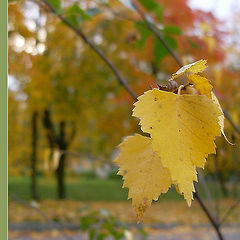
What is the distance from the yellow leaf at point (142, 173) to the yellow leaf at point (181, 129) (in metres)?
0.03

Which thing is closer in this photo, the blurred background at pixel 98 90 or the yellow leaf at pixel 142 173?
the yellow leaf at pixel 142 173

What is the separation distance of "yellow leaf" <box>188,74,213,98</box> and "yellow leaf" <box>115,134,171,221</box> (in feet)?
0.15

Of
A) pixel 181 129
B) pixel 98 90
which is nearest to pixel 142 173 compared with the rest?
pixel 181 129

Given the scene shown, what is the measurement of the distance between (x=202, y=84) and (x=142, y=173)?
67 millimetres

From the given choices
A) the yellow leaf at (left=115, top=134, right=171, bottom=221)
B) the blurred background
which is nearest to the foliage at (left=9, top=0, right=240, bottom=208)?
the blurred background

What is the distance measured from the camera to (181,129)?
0.22 meters

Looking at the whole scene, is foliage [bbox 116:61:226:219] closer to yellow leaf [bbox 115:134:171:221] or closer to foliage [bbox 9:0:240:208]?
yellow leaf [bbox 115:134:171:221]

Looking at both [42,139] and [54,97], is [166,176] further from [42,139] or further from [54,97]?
[42,139]

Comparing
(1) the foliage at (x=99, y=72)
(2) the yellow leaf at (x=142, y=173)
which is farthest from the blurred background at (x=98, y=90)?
(2) the yellow leaf at (x=142, y=173)

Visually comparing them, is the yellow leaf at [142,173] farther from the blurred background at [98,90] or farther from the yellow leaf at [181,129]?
the blurred background at [98,90]

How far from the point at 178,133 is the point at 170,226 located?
20.1 ft

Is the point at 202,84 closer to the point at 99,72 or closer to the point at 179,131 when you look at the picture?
the point at 179,131

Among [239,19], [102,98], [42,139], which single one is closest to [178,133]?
[102,98]

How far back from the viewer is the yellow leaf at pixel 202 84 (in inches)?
9.9
